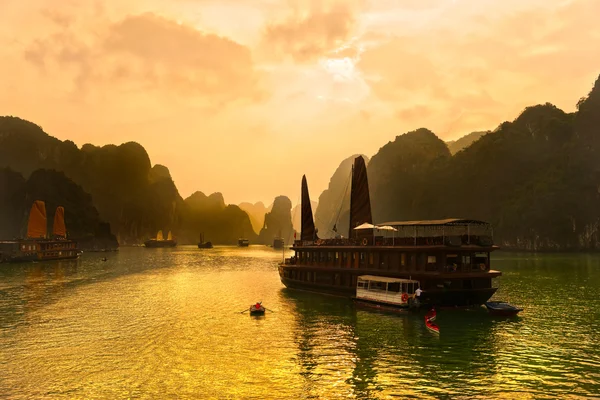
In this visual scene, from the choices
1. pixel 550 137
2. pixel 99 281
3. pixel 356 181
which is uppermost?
pixel 550 137

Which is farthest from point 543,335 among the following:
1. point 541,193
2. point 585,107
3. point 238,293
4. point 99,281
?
point 585,107

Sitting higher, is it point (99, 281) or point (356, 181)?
point (356, 181)

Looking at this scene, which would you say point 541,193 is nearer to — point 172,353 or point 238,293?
point 238,293

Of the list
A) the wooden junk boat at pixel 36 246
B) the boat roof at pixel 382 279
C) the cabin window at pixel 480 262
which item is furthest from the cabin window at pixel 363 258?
the wooden junk boat at pixel 36 246

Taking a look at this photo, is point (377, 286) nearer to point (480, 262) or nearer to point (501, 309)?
point (480, 262)

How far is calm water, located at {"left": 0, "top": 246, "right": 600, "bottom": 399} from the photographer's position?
2098 cm

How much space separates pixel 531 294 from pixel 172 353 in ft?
142

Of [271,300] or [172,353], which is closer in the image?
[172,353]

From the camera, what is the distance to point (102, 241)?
7864 inches

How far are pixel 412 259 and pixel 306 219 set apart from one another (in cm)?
2399

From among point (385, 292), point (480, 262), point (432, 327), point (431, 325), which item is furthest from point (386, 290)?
point (480, 262)

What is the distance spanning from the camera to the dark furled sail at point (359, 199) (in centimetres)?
5003

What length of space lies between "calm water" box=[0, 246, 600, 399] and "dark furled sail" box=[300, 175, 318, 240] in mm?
10794

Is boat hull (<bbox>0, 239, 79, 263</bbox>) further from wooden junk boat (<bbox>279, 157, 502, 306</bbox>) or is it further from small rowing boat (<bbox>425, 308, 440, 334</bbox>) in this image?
small rowing boat (<bbox>425, 308, 440, 334</bbox>)
